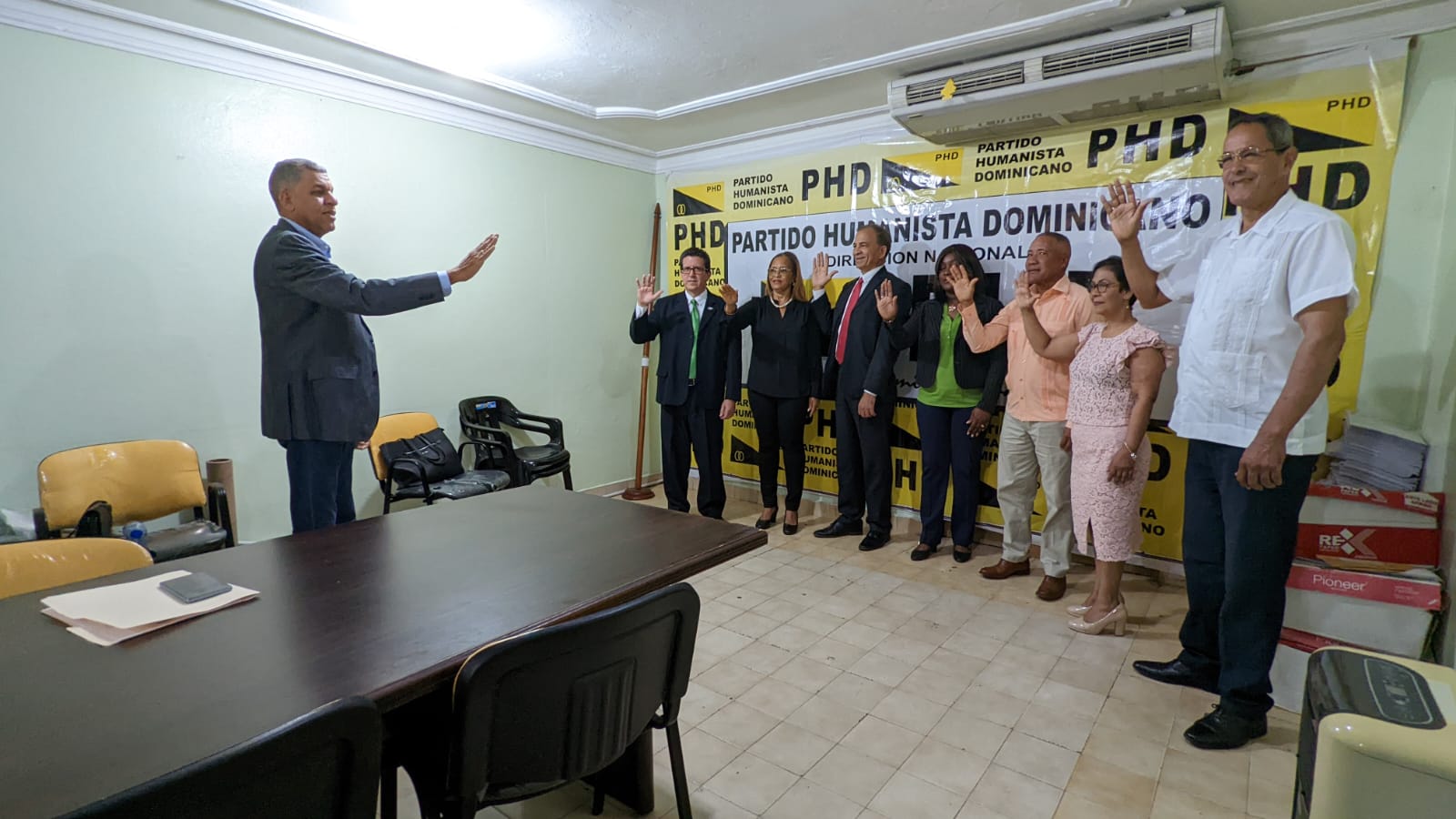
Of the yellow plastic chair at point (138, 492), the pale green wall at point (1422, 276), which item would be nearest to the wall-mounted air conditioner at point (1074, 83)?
the pale green wall at point (1422, 276)

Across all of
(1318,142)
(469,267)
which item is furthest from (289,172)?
(1318,142)

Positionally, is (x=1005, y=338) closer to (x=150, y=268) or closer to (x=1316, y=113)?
(x=1316, y=113)

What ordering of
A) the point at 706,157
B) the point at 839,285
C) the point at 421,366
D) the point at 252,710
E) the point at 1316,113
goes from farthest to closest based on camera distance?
the point at 706,157
the point at 839,285
the point at 421,366
the point at 1316,113
the point at 252,710

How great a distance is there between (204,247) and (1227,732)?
4243mm

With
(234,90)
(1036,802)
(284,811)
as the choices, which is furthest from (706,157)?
(284,811)

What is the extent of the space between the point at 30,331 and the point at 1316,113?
16.9 ft

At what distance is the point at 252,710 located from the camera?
3.11 feet

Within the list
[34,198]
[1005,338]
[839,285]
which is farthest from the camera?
[839,285]

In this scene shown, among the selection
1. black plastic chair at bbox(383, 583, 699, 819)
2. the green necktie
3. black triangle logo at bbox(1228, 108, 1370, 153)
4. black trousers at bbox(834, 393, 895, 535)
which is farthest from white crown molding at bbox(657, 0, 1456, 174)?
black plastic chair at bbox(383, 583, 699, 819)

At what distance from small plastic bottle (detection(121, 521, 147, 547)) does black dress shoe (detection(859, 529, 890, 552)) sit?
3.18 metres

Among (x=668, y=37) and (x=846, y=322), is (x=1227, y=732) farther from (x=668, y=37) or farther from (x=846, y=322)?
(x=668, y=37)

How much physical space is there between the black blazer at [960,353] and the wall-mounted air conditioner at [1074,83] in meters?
0.88

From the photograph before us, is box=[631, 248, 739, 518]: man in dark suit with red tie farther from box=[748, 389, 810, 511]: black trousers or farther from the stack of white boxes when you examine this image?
the stack of white boxes

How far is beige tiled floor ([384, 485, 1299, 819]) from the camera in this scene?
72.0 inches
